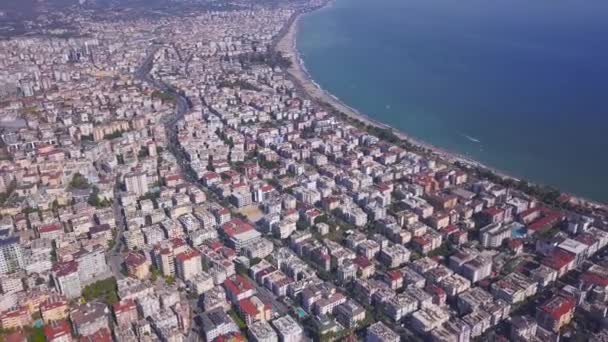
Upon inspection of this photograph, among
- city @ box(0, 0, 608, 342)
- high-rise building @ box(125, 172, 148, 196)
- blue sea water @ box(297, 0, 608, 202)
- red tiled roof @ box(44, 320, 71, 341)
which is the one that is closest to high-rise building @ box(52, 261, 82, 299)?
city @ box(0, 0, 608, 342)

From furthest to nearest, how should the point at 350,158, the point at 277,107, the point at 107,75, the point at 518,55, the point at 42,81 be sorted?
the point at 518,55 < the point at 107,75 < the point at 42,81 < the point at 277,107 < the point at 350,158

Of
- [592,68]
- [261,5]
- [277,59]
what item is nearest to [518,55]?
[592,68]

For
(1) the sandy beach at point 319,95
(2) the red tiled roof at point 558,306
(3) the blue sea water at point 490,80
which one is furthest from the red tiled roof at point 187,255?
(3) the blue sea water at point 490,80

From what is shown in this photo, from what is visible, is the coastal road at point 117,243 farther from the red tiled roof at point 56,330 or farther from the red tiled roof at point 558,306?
the red tiled roof at point 558,306

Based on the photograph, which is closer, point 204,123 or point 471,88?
point 204,123

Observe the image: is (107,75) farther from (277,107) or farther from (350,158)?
(350,158)

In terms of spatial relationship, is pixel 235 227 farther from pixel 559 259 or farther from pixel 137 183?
pixel 559 259
